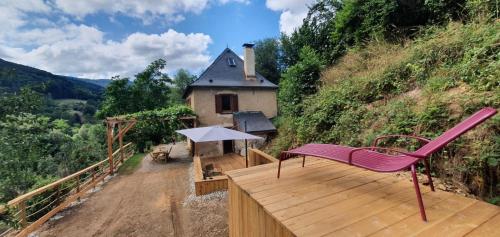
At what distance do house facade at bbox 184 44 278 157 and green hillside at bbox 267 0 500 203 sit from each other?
20.0ft

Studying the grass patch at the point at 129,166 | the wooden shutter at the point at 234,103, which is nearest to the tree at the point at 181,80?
the grass patch at the point at 129,166

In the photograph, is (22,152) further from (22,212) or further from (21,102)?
(21,102)

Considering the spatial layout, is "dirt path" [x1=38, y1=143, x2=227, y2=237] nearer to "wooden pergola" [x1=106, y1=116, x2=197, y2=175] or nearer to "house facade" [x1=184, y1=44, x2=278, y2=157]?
"wooden pergola" [x1=106, y1=116, x2=197, y2=175]

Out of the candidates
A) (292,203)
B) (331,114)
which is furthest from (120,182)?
(292,203)

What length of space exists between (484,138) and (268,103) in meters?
11.4

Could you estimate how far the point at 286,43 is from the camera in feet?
56.6

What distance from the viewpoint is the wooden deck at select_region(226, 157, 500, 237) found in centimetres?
133

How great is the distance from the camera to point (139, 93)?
2164cm

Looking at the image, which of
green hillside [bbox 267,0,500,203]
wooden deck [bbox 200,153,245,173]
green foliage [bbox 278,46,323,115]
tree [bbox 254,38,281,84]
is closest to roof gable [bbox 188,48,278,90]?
wooden deck [bbox 200,153,245,173]

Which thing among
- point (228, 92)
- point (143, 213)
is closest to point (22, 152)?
point (143, 213)

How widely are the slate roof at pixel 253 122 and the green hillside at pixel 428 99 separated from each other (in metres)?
4.72

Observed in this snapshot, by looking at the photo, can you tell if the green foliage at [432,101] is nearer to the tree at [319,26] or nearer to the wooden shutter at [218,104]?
the tree at [319,26]

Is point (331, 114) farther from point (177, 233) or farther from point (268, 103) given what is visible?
point (268, 103)

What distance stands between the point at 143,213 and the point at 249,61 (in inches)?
404
